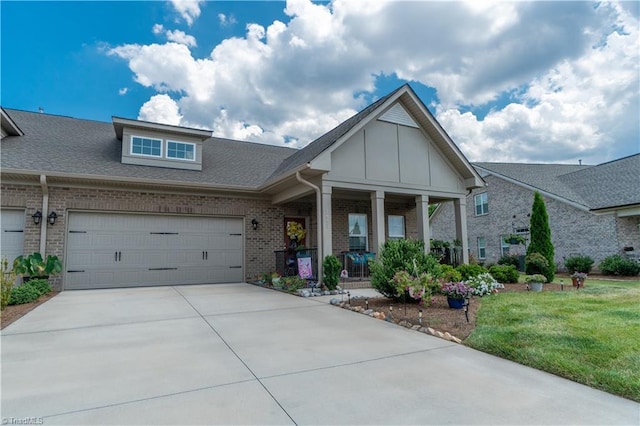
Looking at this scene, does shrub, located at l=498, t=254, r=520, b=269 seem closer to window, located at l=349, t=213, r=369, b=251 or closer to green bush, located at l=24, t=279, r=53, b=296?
window, located at l=349, t=213, r=369, b=251

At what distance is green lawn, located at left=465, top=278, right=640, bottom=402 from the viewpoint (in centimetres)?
343

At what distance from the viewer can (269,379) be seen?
132 inches

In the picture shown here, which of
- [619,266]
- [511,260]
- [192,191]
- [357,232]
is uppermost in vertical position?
[192,191]

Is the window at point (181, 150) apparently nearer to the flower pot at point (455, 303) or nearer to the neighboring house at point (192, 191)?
the neighboring house at point (192, 191)

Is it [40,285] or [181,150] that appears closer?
[40,285]

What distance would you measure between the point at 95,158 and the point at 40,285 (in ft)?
14.4

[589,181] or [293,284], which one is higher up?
[589,181]

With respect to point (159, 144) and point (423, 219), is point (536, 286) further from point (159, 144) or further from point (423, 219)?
point (159, 144)

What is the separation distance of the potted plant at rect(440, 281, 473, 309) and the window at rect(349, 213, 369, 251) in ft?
23.1

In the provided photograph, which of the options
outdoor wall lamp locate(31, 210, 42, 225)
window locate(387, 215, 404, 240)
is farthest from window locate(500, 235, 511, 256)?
outdoor wall lamp locate(31, 210, 42, 225)

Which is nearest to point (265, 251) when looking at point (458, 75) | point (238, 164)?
point (238, 164)

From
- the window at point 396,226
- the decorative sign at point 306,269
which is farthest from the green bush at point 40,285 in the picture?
the window at point 396,226

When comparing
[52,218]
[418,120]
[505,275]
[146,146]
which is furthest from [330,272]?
[52,218]

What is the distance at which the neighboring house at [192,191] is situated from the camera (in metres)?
9.95
